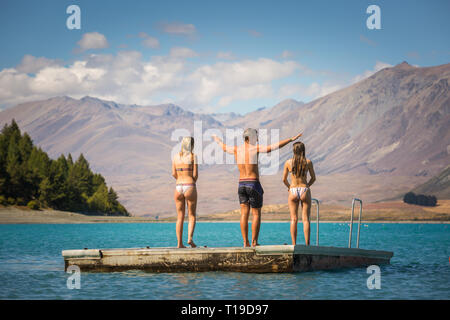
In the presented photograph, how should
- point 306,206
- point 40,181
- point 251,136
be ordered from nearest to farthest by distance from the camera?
point 251,136, point 306,206, point 40,181

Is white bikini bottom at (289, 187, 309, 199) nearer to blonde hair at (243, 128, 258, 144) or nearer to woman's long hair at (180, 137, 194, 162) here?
blonde hair at (243, 128, 258, 144)

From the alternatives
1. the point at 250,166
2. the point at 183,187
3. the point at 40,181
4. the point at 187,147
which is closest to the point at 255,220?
the point at 250,166

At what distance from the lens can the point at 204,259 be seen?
18766 millimetres

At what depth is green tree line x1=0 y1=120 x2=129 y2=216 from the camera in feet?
400

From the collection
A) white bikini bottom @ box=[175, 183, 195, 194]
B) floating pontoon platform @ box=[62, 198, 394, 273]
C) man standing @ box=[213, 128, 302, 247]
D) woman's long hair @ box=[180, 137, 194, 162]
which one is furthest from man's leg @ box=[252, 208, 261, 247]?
woman's long hair @ box=[180, 137, 194, 162]

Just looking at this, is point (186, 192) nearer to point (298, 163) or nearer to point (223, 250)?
point (223, 250)

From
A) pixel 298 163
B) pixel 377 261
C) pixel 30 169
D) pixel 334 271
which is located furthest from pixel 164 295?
pixel 30 169

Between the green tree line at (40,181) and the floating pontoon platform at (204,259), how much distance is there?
103 meters

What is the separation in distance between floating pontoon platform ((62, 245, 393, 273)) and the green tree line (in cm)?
10329

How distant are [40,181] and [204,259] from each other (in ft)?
381

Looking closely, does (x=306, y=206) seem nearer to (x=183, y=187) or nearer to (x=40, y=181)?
(x=183, y=187)

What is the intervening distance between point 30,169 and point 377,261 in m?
113

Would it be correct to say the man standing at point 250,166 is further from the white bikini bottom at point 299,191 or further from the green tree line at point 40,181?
the green tree line at point 40,181

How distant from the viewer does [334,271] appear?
66.5 ft
